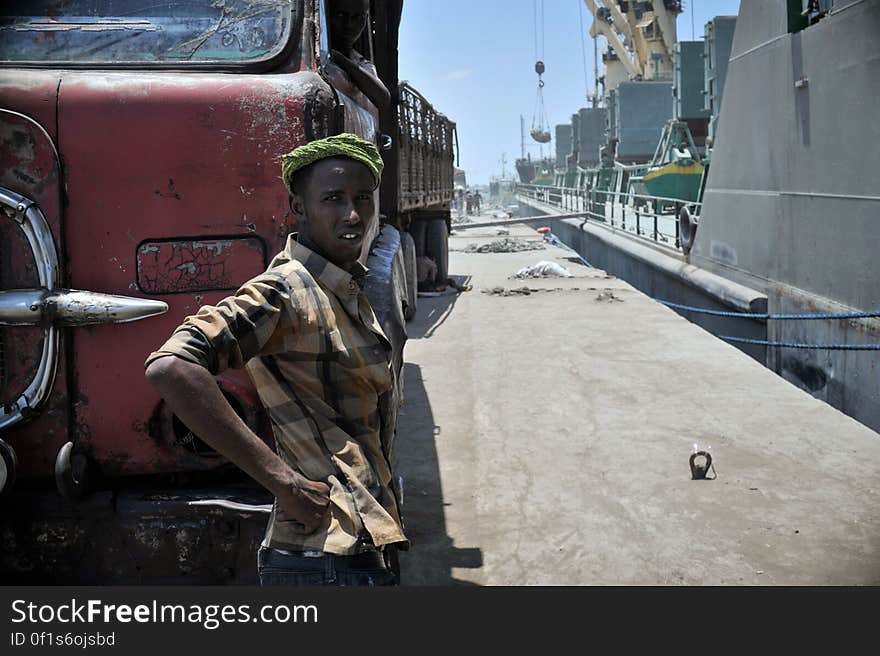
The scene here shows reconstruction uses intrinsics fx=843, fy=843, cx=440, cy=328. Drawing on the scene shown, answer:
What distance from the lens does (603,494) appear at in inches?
182

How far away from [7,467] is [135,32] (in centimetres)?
150

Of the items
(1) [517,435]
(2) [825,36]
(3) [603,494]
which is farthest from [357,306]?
(2) [825,36]

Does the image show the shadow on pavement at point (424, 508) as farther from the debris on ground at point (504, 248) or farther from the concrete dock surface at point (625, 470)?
the debris on ground at point (504, 248)

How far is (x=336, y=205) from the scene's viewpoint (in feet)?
6.70

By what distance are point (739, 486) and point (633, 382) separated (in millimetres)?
2371

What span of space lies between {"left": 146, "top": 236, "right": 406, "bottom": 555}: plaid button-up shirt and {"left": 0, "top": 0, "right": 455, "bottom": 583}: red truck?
59cm

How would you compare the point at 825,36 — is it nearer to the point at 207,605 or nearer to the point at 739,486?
the point at 739,486

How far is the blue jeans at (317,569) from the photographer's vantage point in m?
1.97

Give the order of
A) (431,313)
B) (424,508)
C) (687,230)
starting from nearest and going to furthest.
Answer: (424,508)
(431,313)
(687,230)

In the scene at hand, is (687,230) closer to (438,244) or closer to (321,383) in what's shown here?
(438,244)

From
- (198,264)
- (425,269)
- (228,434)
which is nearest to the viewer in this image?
(228,434)

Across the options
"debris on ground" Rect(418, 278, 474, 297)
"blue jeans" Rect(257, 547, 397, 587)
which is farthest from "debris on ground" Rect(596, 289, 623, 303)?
"blue jeans" Rect(257, 547, 397, 587)

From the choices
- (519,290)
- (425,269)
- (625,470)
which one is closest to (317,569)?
(625,470)

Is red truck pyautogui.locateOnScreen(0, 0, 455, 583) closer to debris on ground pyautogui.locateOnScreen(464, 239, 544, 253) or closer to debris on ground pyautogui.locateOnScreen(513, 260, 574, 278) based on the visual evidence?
debris on ground pyautogui.locateOnScreen(513, 260, 574, 278)
